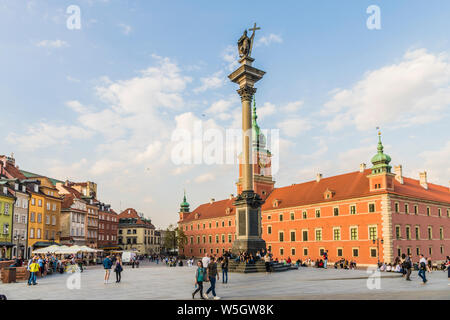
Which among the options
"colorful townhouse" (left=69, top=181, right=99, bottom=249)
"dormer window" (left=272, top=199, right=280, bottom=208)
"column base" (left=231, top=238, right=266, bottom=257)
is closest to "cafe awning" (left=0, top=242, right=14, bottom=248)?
"colorful townhouse" (left=69, top=181, right=99, bottom=249)

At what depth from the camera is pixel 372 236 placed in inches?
2131

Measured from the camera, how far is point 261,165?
83062 mm

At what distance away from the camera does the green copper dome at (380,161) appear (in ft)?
181

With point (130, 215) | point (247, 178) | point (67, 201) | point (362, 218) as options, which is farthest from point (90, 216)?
point (247, 178)

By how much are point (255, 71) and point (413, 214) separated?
132ft

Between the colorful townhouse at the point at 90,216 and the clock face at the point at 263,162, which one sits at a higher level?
the clock face at the point at 263,162

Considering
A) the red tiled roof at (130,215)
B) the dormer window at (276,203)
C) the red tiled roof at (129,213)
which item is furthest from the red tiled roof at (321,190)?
the red tiled roof at (129,213)

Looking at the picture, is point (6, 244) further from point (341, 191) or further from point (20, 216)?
point (341, 191)

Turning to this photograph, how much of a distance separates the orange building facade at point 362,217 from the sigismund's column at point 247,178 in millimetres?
31490

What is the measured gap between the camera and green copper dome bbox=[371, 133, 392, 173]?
5522cm

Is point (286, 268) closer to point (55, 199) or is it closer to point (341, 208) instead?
point (341, 208)

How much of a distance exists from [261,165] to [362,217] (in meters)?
30.5

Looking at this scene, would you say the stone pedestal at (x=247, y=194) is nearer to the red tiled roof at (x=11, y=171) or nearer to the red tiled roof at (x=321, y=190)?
the red tiled roof at (x=321, y=190)

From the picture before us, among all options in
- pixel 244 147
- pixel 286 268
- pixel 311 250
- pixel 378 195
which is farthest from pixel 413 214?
pixel 244 147
